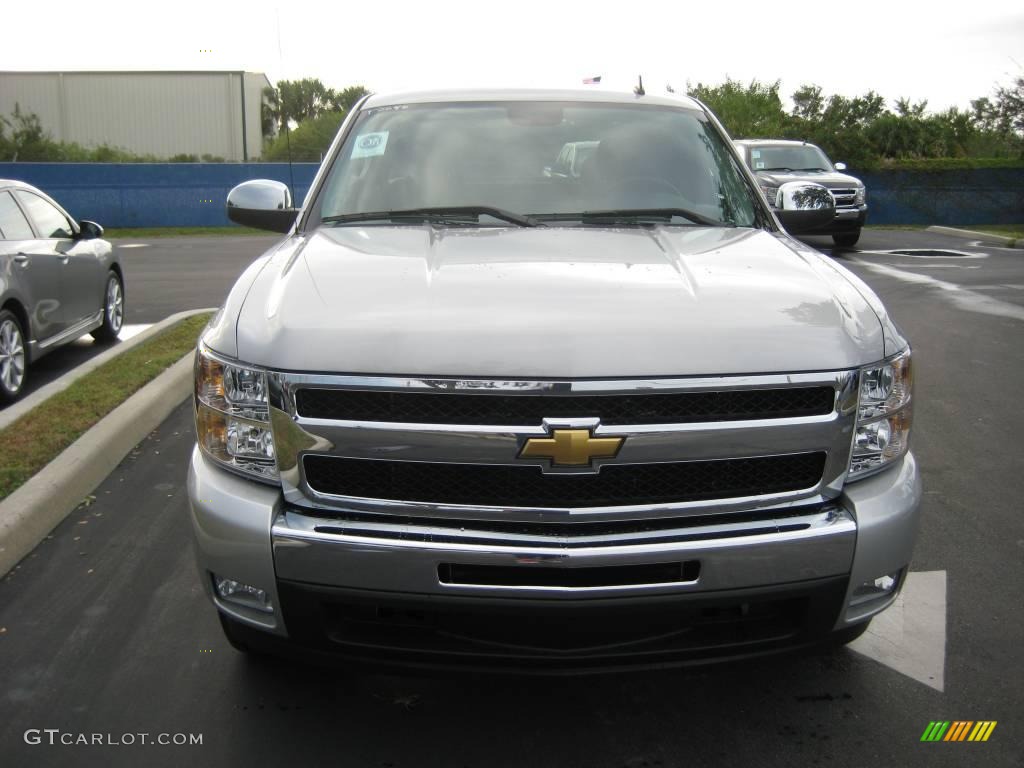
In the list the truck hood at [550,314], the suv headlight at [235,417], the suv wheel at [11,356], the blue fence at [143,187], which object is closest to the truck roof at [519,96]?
the truck hood at [550,314]

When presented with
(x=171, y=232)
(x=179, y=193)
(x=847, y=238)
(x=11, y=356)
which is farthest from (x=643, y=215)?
(x=179, y=193)

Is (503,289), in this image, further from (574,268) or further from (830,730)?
(830,730)

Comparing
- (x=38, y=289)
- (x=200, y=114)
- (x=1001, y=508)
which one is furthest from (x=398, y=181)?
(x=200, y=114)

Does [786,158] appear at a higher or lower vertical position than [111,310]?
higher

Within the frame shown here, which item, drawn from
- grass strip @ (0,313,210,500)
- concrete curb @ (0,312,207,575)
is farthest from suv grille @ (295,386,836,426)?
grass strip @ (0,313,210,500)

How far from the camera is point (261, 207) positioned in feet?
14.4

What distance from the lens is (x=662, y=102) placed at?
14.6 ft

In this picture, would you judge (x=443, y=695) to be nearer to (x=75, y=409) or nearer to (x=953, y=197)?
(x=75, y=409)

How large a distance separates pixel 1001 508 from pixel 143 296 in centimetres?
1095

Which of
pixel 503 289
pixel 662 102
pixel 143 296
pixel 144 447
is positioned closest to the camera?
pixel 503 289

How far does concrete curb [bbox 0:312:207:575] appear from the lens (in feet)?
14.0

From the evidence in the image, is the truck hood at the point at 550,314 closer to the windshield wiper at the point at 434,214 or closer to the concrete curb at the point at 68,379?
the windshield wiper at the point at 434,214

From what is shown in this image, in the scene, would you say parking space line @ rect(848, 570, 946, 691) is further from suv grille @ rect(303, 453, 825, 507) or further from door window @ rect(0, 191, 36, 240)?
door window @ rect(0, 191, 36, 240)

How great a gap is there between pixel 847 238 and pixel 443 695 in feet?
56.2
